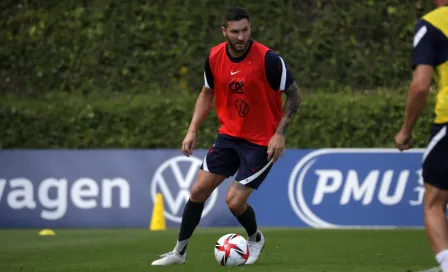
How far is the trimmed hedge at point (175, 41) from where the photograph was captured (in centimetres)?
2005

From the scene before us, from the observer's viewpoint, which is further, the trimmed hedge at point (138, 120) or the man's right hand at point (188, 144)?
the trimmed hedge at point (138, 120)

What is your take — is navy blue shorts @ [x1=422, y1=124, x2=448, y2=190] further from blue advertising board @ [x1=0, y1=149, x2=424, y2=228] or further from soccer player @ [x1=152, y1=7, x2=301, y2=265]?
blue advertising board @ [x1=0, y1=149, x2=424, y2=228]

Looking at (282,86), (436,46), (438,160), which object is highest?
(436,46)

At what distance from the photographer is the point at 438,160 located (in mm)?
6035

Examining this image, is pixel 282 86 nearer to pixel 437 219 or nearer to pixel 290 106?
pixel 290 106

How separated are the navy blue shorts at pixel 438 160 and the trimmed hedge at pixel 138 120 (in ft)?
39.1

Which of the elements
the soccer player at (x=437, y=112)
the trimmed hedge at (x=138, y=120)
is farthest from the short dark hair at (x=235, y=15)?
the trimmed hedge at (x=138, y=120)

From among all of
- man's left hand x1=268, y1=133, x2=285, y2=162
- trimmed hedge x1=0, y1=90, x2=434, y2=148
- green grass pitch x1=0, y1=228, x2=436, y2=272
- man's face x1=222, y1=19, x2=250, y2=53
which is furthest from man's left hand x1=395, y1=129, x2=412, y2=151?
trimmed hedge x1=0, y1=90, x2=434, y2=148

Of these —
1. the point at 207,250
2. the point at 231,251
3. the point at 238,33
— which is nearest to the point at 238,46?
the point at 238,33

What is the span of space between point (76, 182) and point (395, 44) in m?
7.70

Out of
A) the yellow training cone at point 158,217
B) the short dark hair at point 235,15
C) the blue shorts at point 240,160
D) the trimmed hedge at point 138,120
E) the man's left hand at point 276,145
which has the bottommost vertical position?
the yellow training cone at point 158,217

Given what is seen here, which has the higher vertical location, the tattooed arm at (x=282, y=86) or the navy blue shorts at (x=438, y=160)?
the navy blue shorts at (x=438, y=160)

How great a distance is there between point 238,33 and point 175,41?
39.1 ft

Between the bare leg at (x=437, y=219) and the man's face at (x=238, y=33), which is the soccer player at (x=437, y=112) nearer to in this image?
the bare leg at (x=437, y=219)
